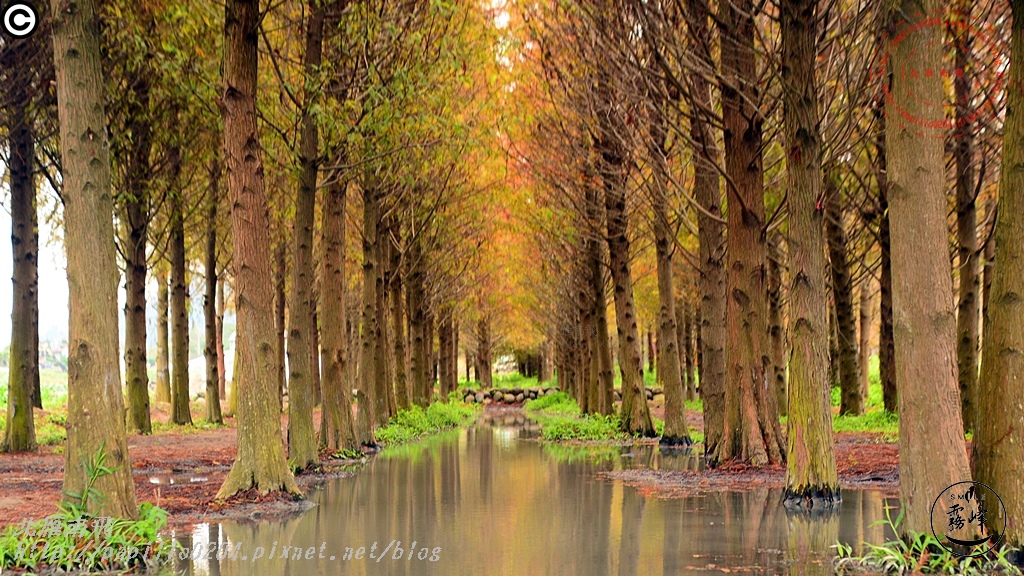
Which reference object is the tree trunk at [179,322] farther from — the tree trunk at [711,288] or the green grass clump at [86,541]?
the green grass clump at [86,541]

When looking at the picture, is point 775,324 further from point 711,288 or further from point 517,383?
point 517,383

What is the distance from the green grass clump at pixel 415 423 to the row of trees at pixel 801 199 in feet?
17.6

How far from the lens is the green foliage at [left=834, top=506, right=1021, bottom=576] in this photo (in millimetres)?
6102

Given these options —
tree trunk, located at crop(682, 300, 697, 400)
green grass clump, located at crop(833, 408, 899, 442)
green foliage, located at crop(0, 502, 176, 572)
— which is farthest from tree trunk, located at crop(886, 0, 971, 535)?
tree trunk, located at crop(682, 300, 697, 400)

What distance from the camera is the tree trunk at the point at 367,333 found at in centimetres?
1942

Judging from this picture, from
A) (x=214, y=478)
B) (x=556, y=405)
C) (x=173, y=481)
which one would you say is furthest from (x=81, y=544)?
(x=556, y=405)

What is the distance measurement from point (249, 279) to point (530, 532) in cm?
491

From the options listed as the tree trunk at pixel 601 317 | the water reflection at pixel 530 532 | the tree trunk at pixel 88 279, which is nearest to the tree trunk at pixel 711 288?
the water reflection at pixel 530 532

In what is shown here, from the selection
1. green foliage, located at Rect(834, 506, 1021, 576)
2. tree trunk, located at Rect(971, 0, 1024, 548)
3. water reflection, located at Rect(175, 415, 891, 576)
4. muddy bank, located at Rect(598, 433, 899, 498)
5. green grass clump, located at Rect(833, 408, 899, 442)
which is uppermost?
tree trunk, located at Rect(971, 0, 1024, 548)

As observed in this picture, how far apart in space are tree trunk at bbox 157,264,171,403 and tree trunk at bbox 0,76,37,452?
12.7 m

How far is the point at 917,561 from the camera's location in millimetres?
6375

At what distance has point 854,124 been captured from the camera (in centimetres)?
1230

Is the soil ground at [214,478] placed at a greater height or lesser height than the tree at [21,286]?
A: lesser

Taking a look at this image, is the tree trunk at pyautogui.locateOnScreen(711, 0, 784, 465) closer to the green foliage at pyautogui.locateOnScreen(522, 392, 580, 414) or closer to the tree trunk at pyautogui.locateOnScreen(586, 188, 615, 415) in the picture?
the tree trunk at pyautogui.locateOnScreen(586, 188, 615, 415)
